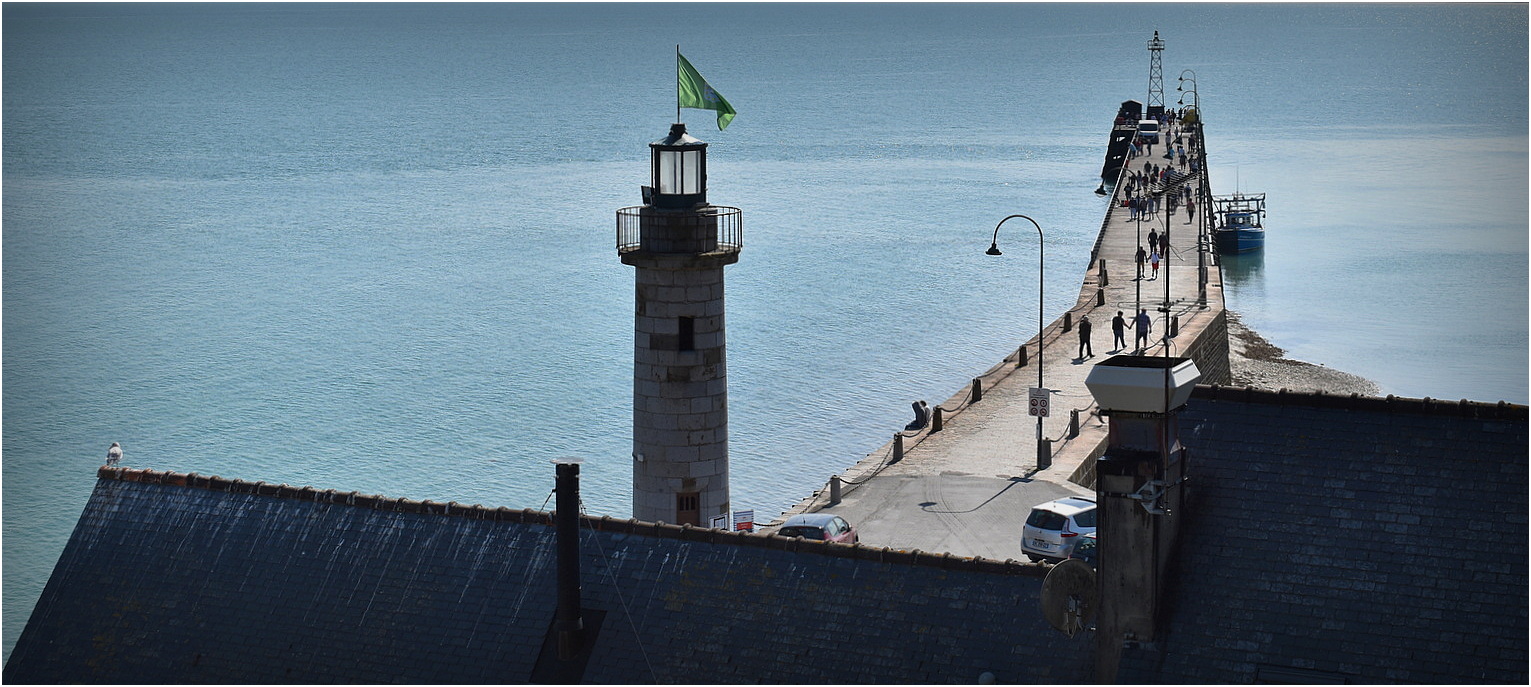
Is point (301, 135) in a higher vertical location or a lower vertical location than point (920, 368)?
higher

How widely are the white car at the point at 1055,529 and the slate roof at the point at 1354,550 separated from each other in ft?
46.6

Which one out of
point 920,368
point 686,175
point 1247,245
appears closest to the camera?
point 686,175

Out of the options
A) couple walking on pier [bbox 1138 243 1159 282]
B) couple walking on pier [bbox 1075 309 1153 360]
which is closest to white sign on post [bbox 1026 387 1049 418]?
couple walking on pier [bbox 1075 309 1153 360]

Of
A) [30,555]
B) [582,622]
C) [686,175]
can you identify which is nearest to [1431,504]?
[582,622]

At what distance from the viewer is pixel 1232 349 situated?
7875 cm

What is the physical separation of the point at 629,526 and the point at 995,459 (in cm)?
2410

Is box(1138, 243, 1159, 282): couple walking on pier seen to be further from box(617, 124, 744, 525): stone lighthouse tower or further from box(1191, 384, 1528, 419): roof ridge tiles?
box(1191, 384, 1528, 419): roof ridge tiles

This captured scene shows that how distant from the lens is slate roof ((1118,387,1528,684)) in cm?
1686

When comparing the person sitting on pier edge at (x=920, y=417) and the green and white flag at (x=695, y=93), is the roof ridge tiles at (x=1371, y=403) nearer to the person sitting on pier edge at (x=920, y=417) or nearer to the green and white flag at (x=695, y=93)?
the green and white flag at (x=695, y=93)

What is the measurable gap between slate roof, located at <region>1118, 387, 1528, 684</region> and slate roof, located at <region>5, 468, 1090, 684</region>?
127 cm

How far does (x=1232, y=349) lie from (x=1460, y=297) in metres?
19.7

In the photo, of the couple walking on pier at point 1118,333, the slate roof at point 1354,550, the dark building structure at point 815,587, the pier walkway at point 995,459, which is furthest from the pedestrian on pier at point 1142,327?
the slate roof at point 1354,550

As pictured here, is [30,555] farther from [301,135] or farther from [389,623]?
[301,135]

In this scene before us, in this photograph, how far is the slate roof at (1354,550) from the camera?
16.9 m
